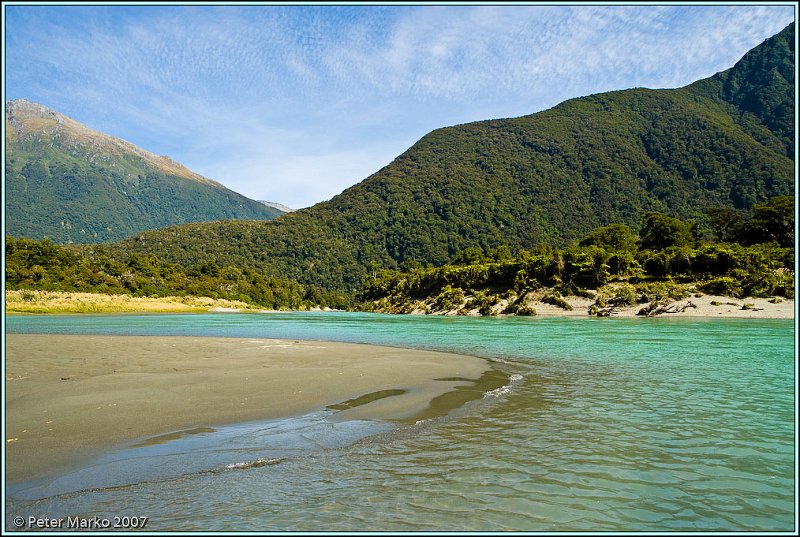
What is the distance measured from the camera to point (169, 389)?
10742 mm

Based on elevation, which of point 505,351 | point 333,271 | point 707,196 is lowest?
point 505,351

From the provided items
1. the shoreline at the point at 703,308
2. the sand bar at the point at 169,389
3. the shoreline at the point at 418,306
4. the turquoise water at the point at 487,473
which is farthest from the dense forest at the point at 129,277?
the turquoise water at the point at 487,473

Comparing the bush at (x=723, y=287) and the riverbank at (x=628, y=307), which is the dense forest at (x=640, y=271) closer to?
the bush at (x=723, y=287)

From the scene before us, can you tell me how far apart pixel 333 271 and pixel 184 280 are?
281 ft

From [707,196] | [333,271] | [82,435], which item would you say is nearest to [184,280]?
[333,271]

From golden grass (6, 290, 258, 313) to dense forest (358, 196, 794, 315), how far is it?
4353 centimetres

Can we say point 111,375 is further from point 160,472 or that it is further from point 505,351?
point 505,351

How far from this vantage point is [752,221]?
8006 centimetres

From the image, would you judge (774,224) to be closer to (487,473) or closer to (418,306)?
(418,306)

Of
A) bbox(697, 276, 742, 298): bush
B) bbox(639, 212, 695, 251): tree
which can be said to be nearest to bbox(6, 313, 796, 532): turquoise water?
bbox(697, 276, 742, 298): bush

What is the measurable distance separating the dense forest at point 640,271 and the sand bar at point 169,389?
51.9m

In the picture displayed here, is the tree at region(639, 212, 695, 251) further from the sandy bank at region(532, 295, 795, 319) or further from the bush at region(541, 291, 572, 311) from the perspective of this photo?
the sandy bank at region(532, 295, 795, 319)

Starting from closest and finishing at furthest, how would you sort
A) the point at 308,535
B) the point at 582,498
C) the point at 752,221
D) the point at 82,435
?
the point at 308,535 < the point at 582,498 < the point at 82,435 < the point at 752,221

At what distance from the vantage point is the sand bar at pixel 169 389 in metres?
7.20
